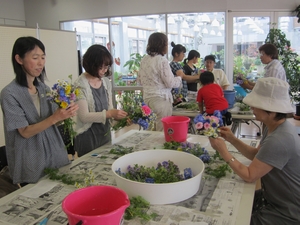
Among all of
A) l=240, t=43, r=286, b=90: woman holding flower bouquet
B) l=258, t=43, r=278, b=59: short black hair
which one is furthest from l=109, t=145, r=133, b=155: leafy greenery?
l=258, t=43, r=278, b=59: short black hair

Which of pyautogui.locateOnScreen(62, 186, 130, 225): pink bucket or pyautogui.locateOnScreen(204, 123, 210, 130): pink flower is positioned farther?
pyautogui.locateOnScreen(204, 123, 210, 130): pink flower

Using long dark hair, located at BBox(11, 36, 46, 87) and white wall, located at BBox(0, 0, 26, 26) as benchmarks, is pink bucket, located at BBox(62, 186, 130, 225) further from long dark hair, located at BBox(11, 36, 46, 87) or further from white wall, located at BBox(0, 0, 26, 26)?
white wall, located at BBox(0, 0, 26, 26)

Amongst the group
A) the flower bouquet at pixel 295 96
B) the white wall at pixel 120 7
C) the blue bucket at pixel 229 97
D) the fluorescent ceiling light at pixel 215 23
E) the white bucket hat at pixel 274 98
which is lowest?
the flower bouquet at pixel 295 96

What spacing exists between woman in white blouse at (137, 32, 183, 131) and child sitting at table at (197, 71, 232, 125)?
0.46 m

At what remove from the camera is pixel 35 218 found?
105 cm

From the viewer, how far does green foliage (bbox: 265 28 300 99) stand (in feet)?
16.3

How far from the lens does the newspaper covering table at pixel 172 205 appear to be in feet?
3.38

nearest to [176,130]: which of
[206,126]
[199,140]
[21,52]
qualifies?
[199,140]

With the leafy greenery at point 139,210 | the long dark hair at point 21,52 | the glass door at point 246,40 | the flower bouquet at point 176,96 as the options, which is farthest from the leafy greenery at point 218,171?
the glass door at point 246,40

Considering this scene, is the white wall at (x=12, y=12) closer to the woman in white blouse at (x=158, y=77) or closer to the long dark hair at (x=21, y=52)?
the woman in white blouse at (x=158, y=77)

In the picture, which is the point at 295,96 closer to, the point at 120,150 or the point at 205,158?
the point at 205,158

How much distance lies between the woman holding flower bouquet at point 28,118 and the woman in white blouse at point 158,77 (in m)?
1.41

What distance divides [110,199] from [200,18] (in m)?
5.12

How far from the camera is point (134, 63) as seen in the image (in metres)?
5.95
